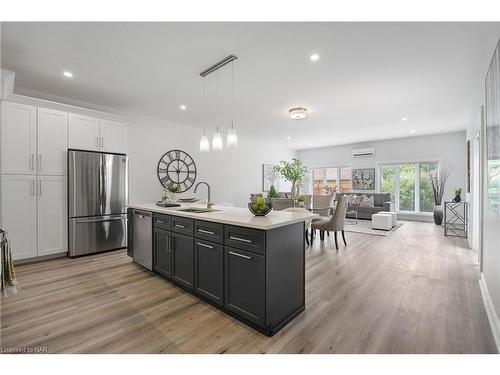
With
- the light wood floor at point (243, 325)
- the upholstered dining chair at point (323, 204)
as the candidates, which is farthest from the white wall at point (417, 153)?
the light wood floor at point (243, 325)

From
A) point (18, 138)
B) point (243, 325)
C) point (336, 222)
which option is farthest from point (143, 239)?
point (336, 222)

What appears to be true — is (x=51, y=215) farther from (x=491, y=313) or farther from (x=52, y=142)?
(x=491, y=313)

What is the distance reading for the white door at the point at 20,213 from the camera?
11.0 ft

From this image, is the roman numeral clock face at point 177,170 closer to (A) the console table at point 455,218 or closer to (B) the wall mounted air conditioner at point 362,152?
(B) the wall mounted air conditioner at point 362,152

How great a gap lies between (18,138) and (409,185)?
31.9 ft

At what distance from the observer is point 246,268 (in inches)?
77.9

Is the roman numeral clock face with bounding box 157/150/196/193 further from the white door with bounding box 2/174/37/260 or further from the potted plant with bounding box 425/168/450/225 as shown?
the potted plant with bounding box 425/168/450/225

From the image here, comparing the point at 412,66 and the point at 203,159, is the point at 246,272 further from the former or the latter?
the point at 203,159

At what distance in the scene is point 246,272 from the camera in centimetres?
198

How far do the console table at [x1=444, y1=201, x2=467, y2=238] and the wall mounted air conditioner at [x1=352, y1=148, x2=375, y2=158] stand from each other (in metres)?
3.03

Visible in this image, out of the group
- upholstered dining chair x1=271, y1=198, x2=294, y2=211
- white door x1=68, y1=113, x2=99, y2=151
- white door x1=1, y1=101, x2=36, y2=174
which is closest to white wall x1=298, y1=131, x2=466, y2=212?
upholstered dining chair x1=271, y1=198, x2=294, y2=211

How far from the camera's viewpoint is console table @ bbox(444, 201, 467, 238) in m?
5.62

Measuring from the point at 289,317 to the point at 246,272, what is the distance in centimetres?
57

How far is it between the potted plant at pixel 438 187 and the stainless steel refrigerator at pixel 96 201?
7898mm
